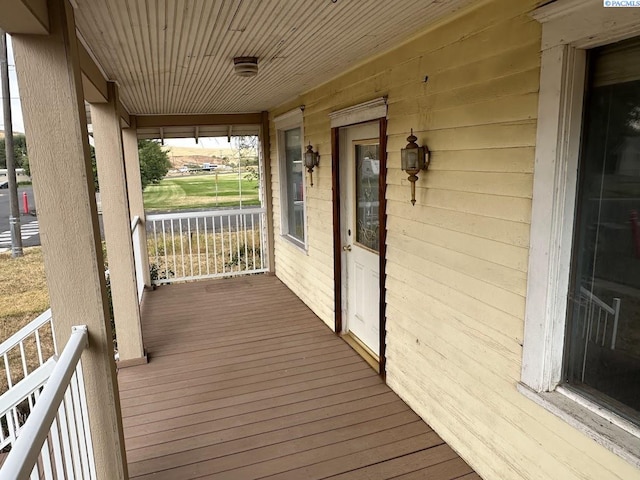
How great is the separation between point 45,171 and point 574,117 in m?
2.03

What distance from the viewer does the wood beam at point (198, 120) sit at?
19.2 feet

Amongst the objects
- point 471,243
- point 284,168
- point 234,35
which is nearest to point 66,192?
point 234,35

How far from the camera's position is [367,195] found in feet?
11.3

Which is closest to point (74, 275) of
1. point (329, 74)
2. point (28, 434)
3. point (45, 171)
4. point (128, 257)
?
point (45, 171)

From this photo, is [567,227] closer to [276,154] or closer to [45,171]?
[45,171]

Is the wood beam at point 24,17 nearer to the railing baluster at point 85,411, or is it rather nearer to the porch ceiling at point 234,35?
the porch ceiling at point 234,35

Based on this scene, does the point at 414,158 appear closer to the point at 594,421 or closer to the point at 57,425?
the point at 594,421

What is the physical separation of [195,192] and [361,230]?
30.9 ft

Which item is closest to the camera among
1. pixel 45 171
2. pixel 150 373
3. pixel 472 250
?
pixel 45 171

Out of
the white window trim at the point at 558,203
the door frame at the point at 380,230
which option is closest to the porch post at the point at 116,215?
the door frame at the point at 380,230

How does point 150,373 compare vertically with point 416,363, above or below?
below

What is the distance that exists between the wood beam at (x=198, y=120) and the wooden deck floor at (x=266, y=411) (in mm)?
2876

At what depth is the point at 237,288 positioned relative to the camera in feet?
18.7

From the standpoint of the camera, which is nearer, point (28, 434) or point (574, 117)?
point (28, 434)
